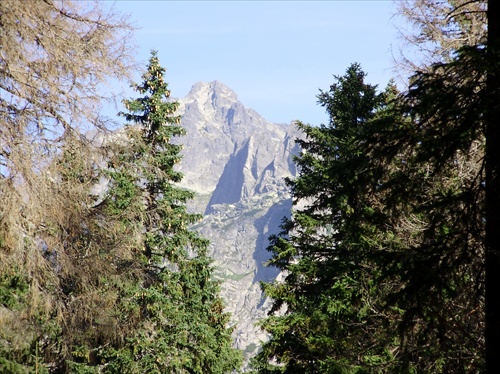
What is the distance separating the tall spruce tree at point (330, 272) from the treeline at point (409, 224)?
0.05 meters

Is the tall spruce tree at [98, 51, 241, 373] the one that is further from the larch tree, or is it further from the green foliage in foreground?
the larch tree

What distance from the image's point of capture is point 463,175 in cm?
856

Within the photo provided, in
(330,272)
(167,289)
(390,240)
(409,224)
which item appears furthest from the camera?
(167,289)

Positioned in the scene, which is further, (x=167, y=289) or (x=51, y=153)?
(x=167, y=289)

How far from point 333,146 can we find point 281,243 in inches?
128

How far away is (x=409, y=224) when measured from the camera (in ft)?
33.9

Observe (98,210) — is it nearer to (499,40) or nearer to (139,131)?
(139,131)

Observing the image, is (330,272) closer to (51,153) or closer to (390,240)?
(390,240)

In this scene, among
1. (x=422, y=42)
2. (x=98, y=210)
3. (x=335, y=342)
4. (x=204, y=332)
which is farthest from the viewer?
(x=204, y=332)

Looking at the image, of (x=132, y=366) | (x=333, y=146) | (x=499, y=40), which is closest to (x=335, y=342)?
(x=333, y=146)

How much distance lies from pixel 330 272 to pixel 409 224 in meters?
5.23

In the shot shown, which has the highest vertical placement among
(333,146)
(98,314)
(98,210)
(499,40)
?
(333,146)

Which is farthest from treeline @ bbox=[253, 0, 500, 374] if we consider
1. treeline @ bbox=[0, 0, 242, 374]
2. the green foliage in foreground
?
treeline @ bbox=[0, 0, 242, 374]

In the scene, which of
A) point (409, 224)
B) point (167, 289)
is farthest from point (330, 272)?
point (167, 289)
